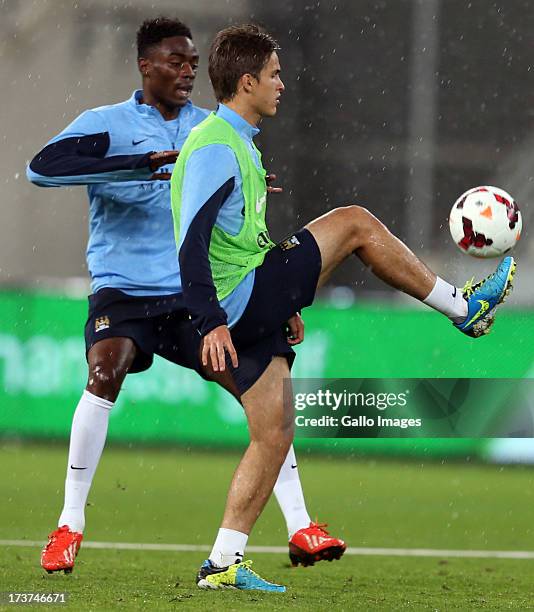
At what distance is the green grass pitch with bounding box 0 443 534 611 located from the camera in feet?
15.4

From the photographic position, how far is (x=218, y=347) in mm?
4344

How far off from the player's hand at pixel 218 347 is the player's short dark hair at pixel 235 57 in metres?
0.89

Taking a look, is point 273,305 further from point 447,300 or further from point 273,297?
point 447,300

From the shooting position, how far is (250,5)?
1703 cm

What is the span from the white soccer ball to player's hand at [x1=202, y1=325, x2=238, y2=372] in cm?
117

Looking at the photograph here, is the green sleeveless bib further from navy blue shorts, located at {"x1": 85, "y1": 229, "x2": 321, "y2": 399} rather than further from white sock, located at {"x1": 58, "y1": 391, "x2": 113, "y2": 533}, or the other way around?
white sock, located at {"x1": 58, "y1": 391, "x2": 113, "y2": 533}


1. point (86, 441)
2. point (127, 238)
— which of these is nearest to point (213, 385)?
point (127, 238)

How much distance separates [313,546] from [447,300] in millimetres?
1029

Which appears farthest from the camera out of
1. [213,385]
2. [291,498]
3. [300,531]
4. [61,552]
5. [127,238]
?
[213,385]

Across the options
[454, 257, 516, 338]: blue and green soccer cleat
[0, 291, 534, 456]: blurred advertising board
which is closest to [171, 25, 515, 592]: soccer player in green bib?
[454, 257, 516, 338]: blue and green soccer cleat

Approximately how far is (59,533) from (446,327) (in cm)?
540

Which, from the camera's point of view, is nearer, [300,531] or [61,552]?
[61,552]

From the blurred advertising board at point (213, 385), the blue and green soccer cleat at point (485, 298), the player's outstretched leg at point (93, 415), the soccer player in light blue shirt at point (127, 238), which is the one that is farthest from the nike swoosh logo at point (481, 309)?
the blurred advertising board at point (213, 385)

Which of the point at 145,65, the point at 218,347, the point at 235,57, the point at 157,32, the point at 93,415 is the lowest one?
the point at 93,415
